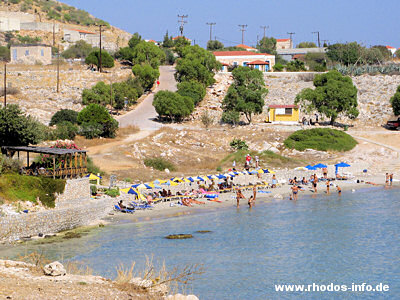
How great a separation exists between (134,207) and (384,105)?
43200 millimetres

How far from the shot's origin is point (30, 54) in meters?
86.4

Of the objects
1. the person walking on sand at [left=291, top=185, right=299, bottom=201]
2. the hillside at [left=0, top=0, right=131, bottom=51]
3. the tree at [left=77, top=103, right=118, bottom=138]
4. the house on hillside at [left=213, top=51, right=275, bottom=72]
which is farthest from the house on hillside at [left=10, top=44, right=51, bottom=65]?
the person walking on sand at [left=291, top=185, right=299, bottom=201]

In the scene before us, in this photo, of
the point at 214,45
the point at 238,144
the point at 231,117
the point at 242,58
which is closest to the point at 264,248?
the point at 238,144

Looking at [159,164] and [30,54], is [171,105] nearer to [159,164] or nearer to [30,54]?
[159,164]

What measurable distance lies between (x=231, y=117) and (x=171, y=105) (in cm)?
631

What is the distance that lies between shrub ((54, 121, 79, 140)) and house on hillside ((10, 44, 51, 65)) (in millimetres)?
40504

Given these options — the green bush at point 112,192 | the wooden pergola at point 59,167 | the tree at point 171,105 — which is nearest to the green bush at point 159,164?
the green bush at point 112,192

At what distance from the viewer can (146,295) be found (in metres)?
14.6

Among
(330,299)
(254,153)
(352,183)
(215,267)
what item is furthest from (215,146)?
(330,299)

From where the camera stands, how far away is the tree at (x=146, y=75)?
73938 mm

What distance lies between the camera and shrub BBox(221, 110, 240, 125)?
6034cm

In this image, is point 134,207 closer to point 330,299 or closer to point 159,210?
point 159,210

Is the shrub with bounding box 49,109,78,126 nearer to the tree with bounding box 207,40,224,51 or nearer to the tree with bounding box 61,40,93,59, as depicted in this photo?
the tree with bounding box 61,40,93,59

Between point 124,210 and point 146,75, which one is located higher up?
point 146,75
